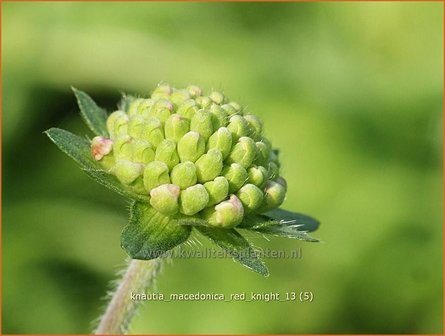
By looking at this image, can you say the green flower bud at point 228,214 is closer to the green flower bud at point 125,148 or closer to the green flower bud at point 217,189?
the green flower bud at point 217,189

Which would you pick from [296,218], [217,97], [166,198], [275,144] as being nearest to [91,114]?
[217,97]

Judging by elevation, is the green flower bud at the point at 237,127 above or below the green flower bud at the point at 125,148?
above

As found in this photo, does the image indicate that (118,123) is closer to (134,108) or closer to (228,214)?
(134,108)

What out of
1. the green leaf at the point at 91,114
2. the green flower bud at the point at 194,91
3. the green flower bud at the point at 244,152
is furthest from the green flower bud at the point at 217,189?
the green leaf at the point at 91,114

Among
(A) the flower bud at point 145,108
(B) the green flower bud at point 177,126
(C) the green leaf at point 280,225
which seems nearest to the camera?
(C) the green leaf at point 280,225

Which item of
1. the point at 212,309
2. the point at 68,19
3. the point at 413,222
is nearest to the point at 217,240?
the point at 212,309

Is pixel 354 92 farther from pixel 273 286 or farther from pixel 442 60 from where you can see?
pixel 273 286

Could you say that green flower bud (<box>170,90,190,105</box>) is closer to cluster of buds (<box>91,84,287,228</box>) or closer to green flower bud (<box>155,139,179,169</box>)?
cluster of buds (<box>91,84,287,228</box>)
